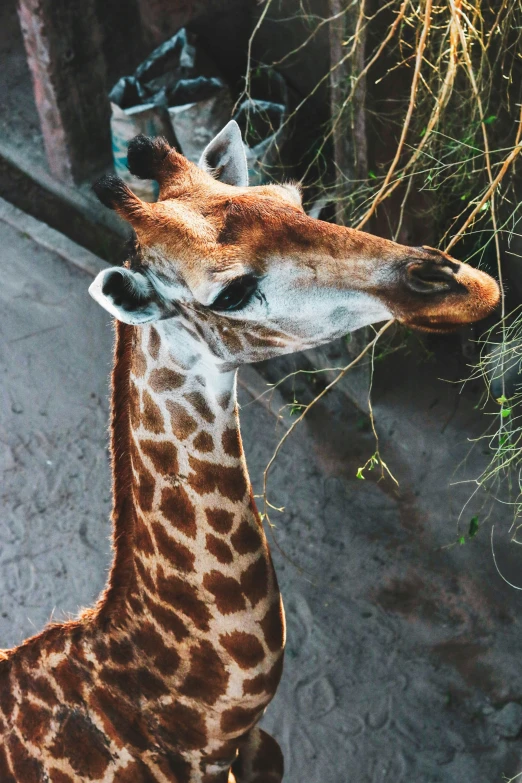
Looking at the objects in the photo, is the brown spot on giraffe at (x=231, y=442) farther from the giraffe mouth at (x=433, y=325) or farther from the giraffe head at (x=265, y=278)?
the giraffe mouth at (x=433, y=325)

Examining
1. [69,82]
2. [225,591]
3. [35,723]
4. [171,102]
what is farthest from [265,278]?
[69,82]

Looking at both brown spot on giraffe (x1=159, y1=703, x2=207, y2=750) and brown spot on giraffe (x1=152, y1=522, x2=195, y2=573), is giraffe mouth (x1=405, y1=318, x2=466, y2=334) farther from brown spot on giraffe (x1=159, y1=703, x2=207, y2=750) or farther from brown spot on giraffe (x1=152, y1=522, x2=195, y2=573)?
brown spot on giraffe (x1=159, y1=703, x2=207, y2=750)

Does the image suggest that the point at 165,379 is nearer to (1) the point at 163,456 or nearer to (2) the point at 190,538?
(1) the point at 163,456

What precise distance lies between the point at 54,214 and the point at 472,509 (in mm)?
3056

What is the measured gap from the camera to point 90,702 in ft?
6.81

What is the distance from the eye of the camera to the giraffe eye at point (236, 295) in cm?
167

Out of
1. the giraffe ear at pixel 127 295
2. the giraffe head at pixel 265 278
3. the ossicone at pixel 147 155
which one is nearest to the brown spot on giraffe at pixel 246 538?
the giraffe head at pixel 265 278

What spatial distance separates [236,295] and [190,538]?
22.7 inches

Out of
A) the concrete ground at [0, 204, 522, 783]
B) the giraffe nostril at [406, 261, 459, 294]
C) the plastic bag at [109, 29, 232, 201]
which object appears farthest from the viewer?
the plastic bag at [109, 29, 232, 201]

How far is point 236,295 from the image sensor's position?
169 centimetres

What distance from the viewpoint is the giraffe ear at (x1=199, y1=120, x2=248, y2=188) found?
80.2 inches

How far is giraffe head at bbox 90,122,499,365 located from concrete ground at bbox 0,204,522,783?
1.93 m

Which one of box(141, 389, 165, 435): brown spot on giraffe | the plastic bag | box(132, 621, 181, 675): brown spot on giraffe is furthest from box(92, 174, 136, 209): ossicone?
the plastic bag

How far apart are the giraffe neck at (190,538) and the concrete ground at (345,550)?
1406 millimetres
